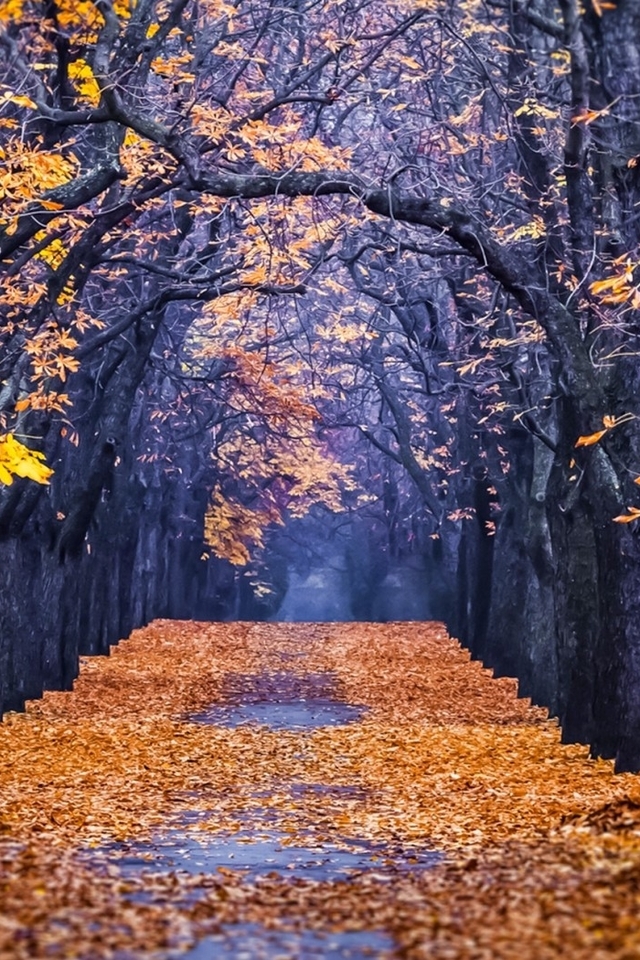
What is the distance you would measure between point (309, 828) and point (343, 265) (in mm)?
12357

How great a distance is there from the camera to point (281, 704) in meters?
24.6

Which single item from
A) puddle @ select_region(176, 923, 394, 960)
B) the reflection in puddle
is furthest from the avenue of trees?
puddle @ select_region(176, 923, 394, 960)

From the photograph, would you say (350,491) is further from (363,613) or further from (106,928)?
Answer: (106,928)

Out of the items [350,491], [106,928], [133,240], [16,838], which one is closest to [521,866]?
[106,928]

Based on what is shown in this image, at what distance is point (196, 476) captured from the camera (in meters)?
45.6

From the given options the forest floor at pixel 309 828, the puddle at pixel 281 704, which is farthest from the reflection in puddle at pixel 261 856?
the puddle at pixel 281 704

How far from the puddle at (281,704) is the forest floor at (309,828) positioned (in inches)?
3.8

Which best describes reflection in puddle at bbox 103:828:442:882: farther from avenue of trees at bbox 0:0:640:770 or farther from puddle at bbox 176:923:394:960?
avenue of trees at bbox 0:0:640:770

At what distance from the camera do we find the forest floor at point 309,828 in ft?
23.0

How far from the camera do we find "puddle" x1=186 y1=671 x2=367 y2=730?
21.7 m

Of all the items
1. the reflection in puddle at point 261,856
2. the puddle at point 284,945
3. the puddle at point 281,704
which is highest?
the puddle at point 281,704

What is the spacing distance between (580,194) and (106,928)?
11.1 meters

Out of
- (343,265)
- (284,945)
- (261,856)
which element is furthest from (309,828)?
(343,265)

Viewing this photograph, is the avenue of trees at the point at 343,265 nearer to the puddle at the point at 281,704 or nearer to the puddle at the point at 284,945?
the puddle at the point at 281,704
